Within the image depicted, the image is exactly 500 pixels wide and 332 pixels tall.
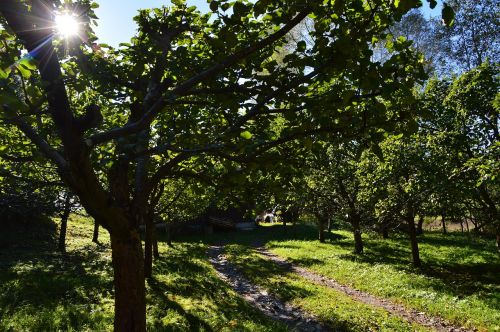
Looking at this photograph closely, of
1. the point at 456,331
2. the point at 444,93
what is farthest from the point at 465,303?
the point at 444,93

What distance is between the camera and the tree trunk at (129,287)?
6.53 metres

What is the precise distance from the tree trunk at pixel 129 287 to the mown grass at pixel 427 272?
40.3 ft

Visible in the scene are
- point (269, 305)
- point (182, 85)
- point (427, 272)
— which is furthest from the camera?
point (427, 272)

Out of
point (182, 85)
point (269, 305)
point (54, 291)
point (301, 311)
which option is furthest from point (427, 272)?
point (182, 85)

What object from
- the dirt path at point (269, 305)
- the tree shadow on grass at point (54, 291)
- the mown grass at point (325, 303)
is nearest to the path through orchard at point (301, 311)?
the dirt path at point (269, 305)

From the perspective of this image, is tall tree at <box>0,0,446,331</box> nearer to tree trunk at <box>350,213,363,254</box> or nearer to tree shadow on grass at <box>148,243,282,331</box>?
tree shadow on grass at <box>148,243,282,331</box>

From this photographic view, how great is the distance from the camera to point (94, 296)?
15.0 meters

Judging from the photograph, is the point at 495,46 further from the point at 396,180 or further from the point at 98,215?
the point at 98,215

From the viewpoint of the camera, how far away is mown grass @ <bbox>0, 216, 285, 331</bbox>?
39.5 feet

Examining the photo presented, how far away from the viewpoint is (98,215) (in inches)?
212

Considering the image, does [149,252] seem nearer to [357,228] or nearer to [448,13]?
[357,228]

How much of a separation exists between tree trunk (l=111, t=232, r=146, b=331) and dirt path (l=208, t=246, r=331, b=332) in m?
7.61

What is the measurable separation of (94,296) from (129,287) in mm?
9854

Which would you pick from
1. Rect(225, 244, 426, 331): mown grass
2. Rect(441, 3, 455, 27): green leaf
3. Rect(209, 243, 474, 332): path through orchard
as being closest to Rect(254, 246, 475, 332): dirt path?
Rect(209, 243, 474, 332): path through orchard
